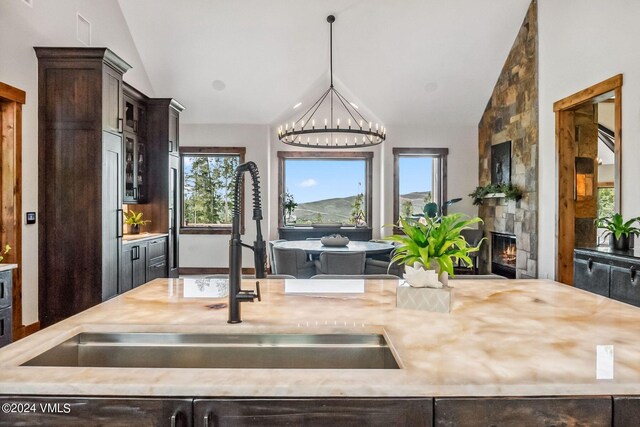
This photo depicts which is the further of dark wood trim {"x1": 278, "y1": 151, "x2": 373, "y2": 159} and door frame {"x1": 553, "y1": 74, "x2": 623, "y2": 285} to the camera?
dark wood trim {"x1": 278, "y1": 151, "x2": 373, "y2": 159}

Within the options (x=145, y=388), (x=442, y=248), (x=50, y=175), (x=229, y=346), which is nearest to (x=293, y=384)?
(x=145, y=388)

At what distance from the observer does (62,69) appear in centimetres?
412

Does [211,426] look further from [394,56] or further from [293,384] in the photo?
[394,56]

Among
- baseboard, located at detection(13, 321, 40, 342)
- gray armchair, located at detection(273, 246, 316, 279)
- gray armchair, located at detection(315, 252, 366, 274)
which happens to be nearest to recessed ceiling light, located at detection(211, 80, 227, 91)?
gray armchair, located at detection(273, 246, 316, 279)

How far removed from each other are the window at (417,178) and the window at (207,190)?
2.93 m

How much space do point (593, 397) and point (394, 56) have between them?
6.33 metres

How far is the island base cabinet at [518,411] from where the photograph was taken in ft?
2.99

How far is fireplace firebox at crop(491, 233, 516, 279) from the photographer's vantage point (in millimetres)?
6657

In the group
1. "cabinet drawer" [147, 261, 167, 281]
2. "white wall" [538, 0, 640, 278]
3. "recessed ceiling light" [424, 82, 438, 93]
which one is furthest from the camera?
"recessed ceiling light" [424, 82, 438, 93]

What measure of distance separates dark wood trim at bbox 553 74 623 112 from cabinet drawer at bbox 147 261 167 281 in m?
5.49

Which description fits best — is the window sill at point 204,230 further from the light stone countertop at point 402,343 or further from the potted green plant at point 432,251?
the potted green plant at point 432,251

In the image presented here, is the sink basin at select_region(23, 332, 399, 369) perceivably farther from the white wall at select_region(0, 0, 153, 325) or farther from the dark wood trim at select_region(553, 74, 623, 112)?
the dark wood trim at select_region(553, 74, 623, 112)

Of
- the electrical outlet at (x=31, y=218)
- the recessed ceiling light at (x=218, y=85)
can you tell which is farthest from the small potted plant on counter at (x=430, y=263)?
the recessed ceiling light at (x=218, y=85)

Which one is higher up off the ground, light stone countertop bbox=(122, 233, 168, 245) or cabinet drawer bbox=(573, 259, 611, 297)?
→ light stone countertop bbox=(122, 233, 168, 245)
